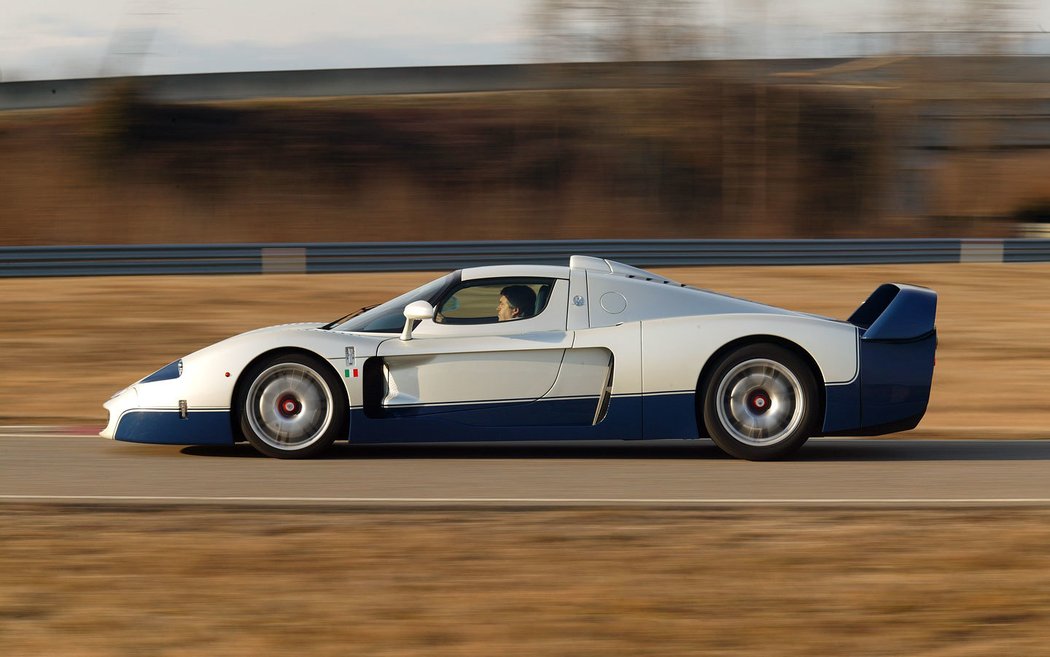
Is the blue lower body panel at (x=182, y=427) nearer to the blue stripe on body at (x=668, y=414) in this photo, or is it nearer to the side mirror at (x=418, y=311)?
the side mirror at (x=418, y=311)

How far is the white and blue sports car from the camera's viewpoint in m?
7.78

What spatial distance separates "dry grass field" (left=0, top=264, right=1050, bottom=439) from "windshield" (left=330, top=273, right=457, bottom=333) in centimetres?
310

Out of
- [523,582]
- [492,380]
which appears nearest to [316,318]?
[492,380]

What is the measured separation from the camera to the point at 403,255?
62.3 ft

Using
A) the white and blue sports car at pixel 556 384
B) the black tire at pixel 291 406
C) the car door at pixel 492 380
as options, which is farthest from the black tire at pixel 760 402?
the black tire at pixel 291 406

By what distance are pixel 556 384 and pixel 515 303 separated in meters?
0.60

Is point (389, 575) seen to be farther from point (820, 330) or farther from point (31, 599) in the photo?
point (820, 330)

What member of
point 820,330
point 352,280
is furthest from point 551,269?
point 352,280

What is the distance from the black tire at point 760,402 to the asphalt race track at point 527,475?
14cm

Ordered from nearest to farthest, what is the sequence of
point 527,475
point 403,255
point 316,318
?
point 527,475 → point 316,318 → point 403,255

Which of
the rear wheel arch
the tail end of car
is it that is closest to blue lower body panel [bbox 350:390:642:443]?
the rear wheel arch

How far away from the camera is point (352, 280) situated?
60.7ft

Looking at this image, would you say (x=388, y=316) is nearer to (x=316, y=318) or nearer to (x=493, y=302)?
(x=493, y=302)

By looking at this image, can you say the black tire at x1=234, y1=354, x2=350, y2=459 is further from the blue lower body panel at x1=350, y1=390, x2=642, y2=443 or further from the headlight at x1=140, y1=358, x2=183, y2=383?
the headlight at x1=140, y1=358, x2=183, y2=383
